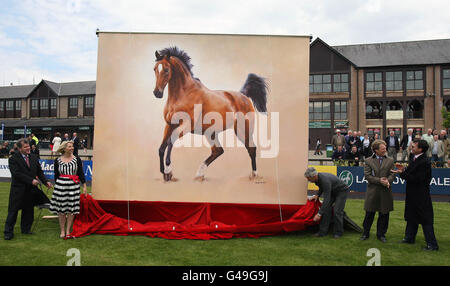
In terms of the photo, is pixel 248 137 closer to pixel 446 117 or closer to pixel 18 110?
pixel 446 117

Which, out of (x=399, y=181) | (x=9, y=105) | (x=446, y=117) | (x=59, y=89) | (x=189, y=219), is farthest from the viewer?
(x=9, y=105)

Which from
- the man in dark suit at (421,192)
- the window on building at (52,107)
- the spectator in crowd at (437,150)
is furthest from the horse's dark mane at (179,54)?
the window on building at (52,107)

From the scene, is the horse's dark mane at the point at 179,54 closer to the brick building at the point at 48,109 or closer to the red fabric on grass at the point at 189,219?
the red fabric on grass at the point at 189,219

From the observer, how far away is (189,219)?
22.5 ft

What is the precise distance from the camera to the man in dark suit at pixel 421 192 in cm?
574

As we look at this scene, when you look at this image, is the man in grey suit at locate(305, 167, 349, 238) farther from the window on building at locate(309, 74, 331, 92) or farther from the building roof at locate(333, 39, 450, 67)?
the building roof at locate(333, 39, 450, 67)

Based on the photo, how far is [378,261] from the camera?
4738mm

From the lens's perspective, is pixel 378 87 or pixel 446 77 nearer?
pixel 446 77

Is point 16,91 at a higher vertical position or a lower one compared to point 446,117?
higher

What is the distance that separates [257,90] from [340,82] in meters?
35.8

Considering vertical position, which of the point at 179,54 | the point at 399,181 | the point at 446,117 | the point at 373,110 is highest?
the point at 373,110

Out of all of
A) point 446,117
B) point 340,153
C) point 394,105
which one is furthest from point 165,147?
point 394,105

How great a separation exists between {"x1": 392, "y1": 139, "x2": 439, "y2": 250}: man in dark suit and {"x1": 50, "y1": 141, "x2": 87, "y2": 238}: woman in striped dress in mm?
5911

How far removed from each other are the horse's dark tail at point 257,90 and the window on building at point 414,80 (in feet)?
124
